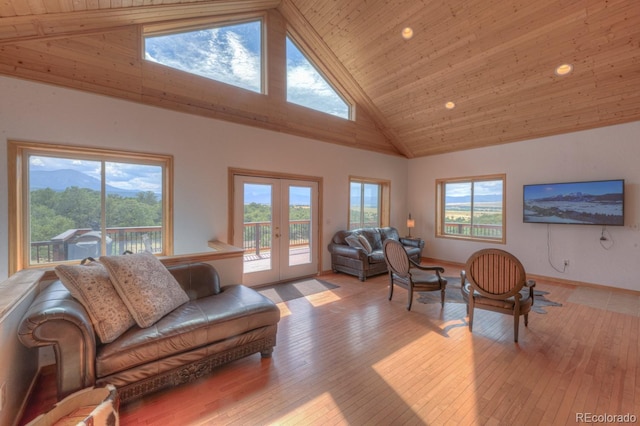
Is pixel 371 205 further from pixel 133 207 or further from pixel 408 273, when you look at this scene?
pixel 133 207

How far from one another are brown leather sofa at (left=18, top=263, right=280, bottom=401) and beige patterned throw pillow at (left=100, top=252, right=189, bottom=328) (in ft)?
0.25

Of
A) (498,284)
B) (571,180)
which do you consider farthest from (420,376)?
(571,180)

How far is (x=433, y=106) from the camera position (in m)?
5.49

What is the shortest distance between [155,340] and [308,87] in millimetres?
5086

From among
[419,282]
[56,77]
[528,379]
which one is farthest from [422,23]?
[56,77]

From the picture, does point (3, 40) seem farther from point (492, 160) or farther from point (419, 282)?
point (492, 160)

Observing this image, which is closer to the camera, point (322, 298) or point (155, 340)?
point (155, 340)

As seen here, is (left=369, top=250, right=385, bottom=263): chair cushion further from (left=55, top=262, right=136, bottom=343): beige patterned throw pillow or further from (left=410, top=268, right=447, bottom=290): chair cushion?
(left=55, top=262, right=136, bottom=343): beige patterned throw pillow

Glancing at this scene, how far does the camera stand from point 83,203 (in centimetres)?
338

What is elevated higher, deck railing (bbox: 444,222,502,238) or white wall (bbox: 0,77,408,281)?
white wall (bbox: 0,77,408,281)

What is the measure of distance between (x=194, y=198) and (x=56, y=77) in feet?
6.72

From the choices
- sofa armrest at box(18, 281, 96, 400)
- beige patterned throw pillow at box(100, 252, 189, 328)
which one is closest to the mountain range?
beige patterned throw pillow at box(100, 252, 189, 328)

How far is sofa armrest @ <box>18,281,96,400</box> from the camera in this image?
62.0 inches

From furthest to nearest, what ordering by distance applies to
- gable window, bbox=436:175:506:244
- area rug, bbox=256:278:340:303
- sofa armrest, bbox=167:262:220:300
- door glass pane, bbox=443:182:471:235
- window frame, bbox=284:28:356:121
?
door glass pane, bbox=443:182:471:235
gable window, bbox=436:175:506:244
window frame, bbox=284:28:356:121
area rug, bbox=256:278:340:303
sofa armrest, bbox=167:262:220:300
